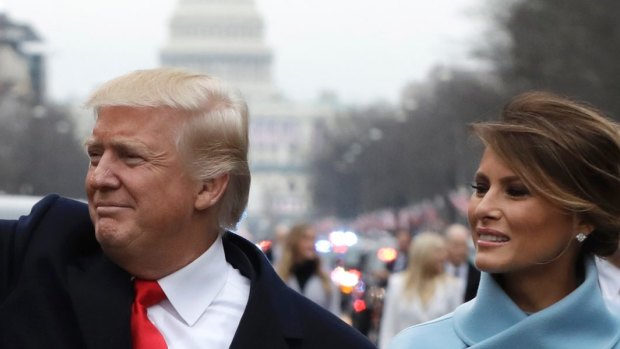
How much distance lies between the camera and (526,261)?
14.9 ft

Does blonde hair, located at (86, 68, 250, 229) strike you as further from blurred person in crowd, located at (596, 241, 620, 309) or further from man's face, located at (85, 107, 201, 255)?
blurred person in crowd, located at (596, 241, 620, 309)

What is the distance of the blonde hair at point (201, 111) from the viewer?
4.37 metres

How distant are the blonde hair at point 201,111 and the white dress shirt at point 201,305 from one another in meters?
0.14

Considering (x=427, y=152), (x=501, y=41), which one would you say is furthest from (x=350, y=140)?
(x=501, y=41)

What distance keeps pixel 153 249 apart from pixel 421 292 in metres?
8.90

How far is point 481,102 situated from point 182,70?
2319 inches

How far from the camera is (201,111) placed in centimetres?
444

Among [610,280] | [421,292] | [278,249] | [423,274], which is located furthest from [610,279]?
[278,249]

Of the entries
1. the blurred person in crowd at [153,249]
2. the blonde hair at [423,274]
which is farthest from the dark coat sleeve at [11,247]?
the blonde hair at [423,274]

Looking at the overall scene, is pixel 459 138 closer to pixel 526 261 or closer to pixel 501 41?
pixel 501 41

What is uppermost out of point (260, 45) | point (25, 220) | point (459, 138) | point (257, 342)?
point (25, 220)

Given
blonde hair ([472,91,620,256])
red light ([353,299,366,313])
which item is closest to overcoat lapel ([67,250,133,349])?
blonde hair ([472,91,620,256])

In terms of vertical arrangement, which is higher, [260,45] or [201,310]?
[201,310]

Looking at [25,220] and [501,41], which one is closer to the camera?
[25,220]
